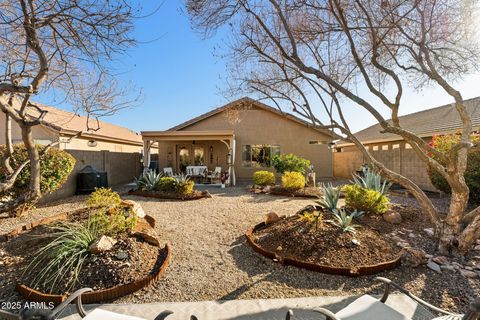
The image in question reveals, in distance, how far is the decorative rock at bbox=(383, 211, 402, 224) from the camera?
5.75 metres

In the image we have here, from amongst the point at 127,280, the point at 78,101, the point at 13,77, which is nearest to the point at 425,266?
the point at 127,280

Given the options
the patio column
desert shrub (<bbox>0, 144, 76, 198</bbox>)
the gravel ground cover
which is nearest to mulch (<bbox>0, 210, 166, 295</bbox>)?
the gravel ground cover

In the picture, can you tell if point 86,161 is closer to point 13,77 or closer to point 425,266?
point 13,77

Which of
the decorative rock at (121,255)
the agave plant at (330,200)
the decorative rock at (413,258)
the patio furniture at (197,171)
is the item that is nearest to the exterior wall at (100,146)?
the patio furniture at (197,171)

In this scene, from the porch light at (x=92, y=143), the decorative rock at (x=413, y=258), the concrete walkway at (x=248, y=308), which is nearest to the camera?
the concrete walkway at (x=248, y=308)

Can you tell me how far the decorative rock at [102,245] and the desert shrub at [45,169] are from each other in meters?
4.85

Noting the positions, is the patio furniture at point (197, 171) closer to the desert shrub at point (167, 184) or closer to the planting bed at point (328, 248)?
the desert shrub at point (167, 184)

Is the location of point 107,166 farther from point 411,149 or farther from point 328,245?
point 411,149

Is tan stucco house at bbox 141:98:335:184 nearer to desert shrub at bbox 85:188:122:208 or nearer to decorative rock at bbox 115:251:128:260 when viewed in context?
desert shrub at bbox 85:188:122:208

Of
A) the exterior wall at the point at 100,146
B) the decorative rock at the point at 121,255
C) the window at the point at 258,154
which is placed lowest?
the decorative rock at the point at 121,255

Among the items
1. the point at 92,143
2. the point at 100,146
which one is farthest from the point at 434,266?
the point at 100,146

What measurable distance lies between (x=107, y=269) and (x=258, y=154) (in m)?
12.8

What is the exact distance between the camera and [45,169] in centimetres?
739

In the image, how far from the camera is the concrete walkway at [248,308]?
269 cm
